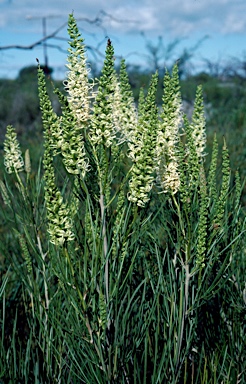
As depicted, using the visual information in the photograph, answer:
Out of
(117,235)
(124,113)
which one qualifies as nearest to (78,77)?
(124,113)

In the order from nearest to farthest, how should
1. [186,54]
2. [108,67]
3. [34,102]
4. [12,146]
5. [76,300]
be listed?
[108,67] → [76,300] → [12,146] → [34,102] → [186,54]

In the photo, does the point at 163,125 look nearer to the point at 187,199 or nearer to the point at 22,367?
the point at 187,199

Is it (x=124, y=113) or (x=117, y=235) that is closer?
(x=117, y=235)

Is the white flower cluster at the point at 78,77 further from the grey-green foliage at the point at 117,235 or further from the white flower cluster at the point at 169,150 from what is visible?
the white flower cluster at the point at 169,150

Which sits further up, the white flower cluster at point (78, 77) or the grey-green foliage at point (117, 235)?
the white flower cluster at point (78, 77)

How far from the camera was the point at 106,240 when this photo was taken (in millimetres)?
1438

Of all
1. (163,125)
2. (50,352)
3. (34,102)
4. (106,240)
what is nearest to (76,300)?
(106,240)

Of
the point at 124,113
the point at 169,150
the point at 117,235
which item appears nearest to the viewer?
the point at 117,235

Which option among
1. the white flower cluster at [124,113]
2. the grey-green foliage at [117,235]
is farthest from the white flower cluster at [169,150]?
the white flower cluster at [124,113]

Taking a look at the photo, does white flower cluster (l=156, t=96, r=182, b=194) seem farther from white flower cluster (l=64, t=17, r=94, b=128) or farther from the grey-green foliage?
white flower cluster (l=64, t=17, r=94, b=128)

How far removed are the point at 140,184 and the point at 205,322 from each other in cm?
74

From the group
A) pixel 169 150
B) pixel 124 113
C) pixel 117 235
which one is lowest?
pixel 117 235

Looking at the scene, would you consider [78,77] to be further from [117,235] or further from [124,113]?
[117,235]

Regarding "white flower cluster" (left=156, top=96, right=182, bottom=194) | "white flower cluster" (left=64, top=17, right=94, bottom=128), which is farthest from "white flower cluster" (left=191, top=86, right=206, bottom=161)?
"white flower cluster" (left=64, top=17, right=94, bottom=128)
